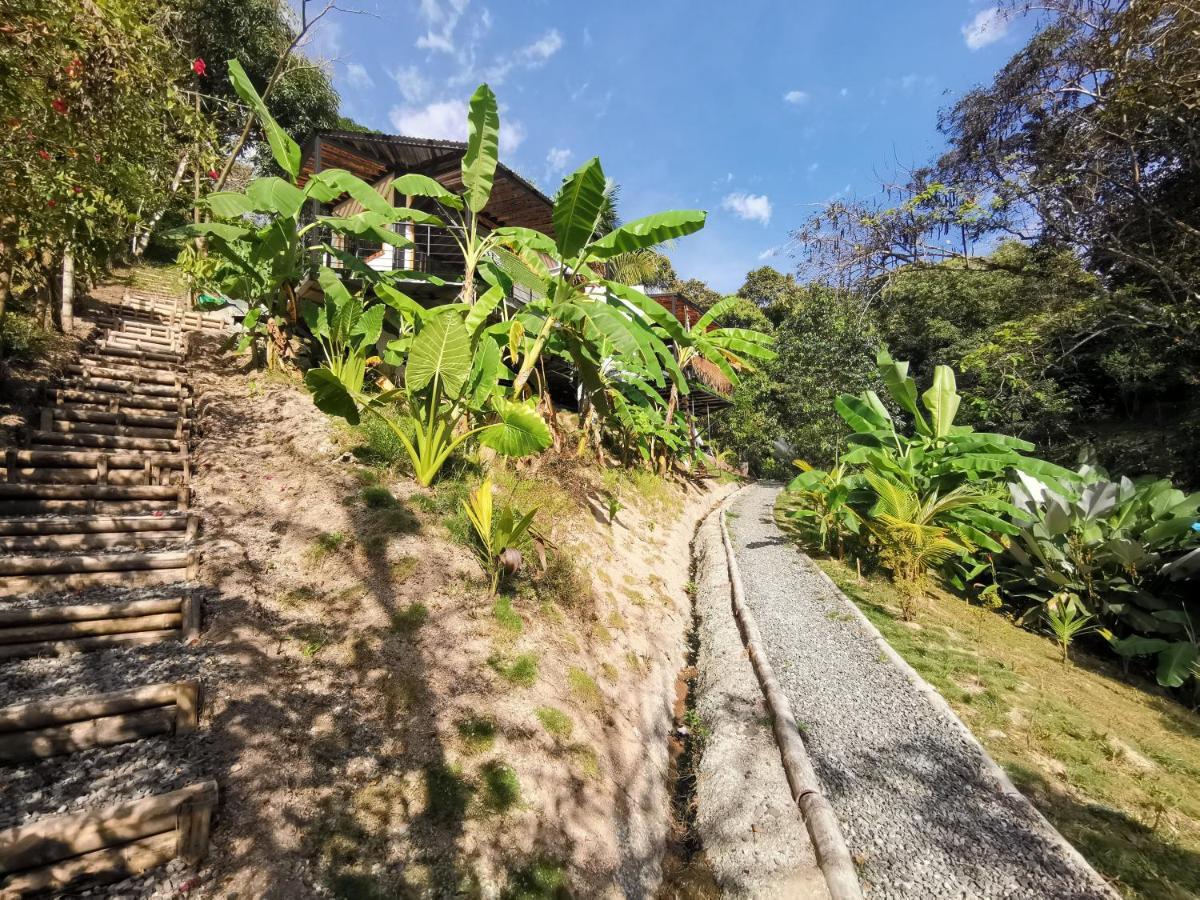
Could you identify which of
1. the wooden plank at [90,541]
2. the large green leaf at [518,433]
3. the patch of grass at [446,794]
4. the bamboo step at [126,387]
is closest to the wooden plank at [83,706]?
the patch of grass at [446,794]

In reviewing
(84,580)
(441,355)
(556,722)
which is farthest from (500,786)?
(441,355)

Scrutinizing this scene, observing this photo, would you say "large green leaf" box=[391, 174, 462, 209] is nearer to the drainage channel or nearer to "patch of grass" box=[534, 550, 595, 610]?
"patch of grass" box=[534, 550, 595, 610]

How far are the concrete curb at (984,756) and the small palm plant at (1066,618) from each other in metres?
1.99

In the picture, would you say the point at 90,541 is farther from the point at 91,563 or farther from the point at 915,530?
the point at 915,530

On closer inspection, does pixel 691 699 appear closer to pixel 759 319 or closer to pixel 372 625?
pixel 372 625

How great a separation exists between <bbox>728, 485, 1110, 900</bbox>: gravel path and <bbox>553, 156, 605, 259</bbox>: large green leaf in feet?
16.8


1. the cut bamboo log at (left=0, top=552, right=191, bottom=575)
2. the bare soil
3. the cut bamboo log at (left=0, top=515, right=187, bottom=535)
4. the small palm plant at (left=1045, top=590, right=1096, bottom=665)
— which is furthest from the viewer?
the small palm plant at (left=1045, top=590, right=1096, bottom=665)

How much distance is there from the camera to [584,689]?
13.1ft

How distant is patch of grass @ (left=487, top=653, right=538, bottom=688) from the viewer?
12.2 feet

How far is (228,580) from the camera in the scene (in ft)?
12.7

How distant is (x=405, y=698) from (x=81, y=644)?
2035 millimetres

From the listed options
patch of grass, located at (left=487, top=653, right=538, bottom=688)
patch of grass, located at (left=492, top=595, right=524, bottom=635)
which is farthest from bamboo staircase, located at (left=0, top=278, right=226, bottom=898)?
patch of grass, located at (left=492, top=595, right=524, bottom=635)

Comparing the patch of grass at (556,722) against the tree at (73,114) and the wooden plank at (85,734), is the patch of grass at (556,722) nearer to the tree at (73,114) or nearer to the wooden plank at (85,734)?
the wooden plank at (85,734)

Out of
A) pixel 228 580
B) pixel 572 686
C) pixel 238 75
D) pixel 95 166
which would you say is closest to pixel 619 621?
pixel 572 686
